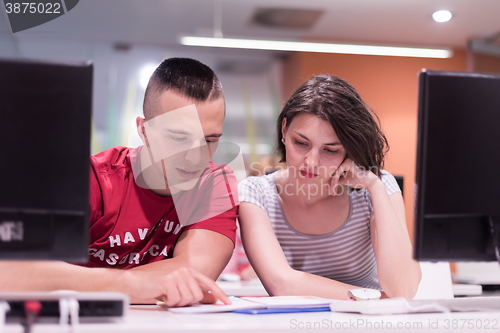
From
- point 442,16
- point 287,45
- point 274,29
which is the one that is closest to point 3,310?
point 287,45

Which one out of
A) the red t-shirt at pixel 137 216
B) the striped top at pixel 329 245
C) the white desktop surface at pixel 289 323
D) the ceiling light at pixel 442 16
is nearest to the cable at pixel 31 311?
the white desktop surface at pixel 289 323

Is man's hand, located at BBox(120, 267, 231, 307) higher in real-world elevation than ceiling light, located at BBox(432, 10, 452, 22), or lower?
lower

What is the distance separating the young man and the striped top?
0.56 feet

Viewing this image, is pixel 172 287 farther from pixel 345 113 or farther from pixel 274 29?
pixel 274 29

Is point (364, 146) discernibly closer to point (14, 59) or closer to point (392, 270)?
point (392, 270)

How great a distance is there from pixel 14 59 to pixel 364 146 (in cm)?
101

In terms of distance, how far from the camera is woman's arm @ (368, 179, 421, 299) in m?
1.27

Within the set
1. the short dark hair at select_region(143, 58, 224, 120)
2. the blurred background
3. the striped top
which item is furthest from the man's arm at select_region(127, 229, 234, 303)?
the blurred background

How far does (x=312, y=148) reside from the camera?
1.38 meters

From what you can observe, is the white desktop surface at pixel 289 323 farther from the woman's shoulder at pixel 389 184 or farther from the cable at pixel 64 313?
the woman's shoulder at pixel 389 184

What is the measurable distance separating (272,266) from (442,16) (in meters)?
3.75

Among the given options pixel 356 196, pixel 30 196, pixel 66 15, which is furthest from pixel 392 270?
pixel 66 15
